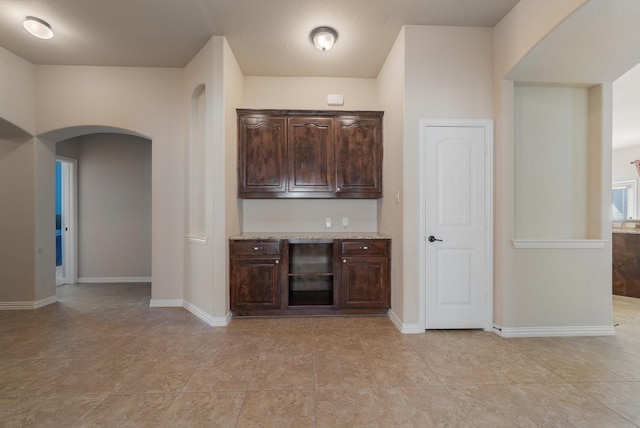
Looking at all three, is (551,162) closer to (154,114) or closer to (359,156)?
(359,156)

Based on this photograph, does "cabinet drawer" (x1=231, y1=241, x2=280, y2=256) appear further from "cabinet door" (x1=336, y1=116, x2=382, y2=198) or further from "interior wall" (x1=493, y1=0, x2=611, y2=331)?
"interior wall" (x1=493, y1=0, x2=611, y2=331)

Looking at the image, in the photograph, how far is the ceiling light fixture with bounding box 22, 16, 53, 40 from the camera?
2.81 metres

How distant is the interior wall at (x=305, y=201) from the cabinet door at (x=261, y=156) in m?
0.37

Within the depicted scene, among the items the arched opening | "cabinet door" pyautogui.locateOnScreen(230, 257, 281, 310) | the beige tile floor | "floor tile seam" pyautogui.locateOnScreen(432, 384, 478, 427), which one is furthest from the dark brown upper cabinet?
the arched opening

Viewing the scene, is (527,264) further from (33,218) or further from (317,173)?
(33,218)

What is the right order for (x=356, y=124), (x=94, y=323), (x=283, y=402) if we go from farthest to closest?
(x=356, y=124) < (x=94, y=323) < (x=283, y=402)

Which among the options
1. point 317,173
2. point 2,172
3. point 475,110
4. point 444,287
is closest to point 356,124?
point 317,173

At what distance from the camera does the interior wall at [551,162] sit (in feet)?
9.77

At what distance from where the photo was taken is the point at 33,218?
3.69 m

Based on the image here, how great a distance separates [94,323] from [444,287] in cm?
389

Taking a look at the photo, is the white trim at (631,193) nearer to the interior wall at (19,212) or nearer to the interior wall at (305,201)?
the interior wall at (305,201)

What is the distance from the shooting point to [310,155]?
363cm

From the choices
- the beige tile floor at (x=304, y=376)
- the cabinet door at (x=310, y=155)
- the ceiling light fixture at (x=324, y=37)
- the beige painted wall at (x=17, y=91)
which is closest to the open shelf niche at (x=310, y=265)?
the beige tile floor at (x=304, y=376)

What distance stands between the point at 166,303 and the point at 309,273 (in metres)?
1.98
